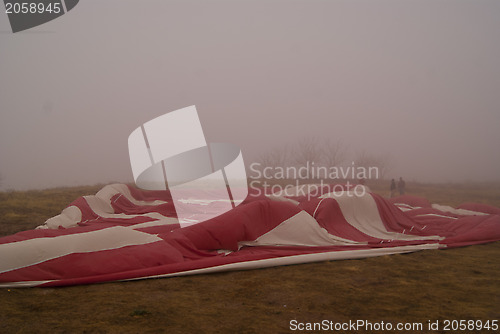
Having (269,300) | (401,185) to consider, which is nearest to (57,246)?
(269,300)

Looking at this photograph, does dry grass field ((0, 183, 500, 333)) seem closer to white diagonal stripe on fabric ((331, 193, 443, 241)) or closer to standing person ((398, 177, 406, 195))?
white diagonal stripe on fabric ((331, 193, 443, 241))

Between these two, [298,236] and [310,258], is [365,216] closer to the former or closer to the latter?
[298,236]

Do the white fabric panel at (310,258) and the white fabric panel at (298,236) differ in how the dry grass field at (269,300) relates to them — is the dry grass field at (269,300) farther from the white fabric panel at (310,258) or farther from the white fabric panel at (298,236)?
the white fabric panel at (298,236)

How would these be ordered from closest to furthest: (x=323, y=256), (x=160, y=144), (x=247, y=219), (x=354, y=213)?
(x=323, y=256) < (x=247, y=219) < (x=354, y=213) < (x=160, y=144)

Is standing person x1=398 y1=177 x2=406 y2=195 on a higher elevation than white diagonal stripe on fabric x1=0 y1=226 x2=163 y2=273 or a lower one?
lower

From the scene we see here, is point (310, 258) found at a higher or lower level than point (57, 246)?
lower

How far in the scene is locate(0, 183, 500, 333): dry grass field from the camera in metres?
1.93

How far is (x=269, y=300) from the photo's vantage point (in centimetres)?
230

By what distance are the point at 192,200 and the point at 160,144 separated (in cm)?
132

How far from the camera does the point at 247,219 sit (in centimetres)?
368

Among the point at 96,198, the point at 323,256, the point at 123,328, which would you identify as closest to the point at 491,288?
the point at 323,256

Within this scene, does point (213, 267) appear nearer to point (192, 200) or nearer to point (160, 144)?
point (160, 144)

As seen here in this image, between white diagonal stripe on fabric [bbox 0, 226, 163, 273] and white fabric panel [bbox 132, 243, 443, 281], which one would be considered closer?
white diagonal stripe on fabric [bbox 0, 226, 163, 273]

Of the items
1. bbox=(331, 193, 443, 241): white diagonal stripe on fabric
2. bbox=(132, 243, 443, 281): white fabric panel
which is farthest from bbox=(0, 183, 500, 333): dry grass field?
bbox=(331, 193, 443, 241): white diagonal stripe on fabric
